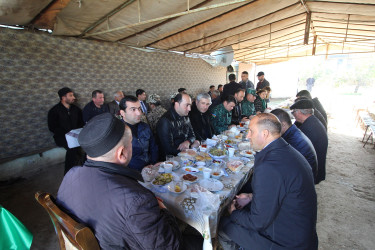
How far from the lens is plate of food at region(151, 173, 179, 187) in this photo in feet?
6.20

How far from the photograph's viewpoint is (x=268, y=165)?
1504 millimetres

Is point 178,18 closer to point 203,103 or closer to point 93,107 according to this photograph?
point 203,103

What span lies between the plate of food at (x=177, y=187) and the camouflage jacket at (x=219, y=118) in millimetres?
2926

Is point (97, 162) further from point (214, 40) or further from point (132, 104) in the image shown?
point (214, 40)

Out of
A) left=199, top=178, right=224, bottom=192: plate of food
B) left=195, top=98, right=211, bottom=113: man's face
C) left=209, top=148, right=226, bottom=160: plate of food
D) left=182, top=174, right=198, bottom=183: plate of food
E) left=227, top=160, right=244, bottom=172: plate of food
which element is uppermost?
left=195, top=98, right=211, bottom=113: man's face

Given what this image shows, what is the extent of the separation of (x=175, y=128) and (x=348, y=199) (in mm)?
3535

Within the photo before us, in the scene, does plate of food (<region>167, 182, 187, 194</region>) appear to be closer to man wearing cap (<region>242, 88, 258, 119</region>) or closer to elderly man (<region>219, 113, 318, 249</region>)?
elderly man (<region>219, 113, 318, 249</region>)

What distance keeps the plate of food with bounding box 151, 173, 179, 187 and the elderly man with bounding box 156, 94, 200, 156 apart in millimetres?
1082

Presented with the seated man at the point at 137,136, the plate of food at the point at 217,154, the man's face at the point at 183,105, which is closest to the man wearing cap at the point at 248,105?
the man's face at the point at 183,105

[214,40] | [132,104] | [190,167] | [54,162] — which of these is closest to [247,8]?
[214,40]

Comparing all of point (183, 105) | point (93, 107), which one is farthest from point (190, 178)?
point (93, 107)

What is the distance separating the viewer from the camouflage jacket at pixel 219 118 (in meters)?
4.67

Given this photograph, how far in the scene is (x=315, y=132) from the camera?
3082 mm

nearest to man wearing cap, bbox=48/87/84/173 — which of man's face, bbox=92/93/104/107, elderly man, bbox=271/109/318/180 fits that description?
man's face, bbox=92/93/104/107
